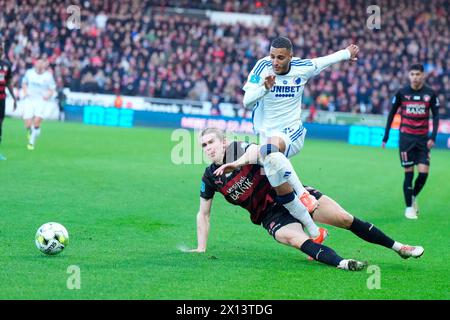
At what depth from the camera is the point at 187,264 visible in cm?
783

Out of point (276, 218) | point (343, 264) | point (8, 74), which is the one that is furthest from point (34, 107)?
point (343, 264)

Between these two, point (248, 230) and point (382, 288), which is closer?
point (382, 288)

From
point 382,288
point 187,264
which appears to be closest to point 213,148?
point 187,264

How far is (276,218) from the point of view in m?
8.21

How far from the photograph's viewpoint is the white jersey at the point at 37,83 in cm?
2028

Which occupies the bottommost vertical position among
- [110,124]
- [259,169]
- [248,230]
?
[110,124]

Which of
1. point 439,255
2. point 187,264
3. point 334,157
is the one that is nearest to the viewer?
point 187,264

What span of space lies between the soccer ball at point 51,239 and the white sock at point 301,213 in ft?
7.21

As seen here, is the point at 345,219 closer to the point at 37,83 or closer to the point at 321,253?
the point at 321,253

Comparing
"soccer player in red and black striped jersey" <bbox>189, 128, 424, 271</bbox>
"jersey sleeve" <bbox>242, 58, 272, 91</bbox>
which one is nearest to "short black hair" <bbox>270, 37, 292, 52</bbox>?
"jersey sleeve" <bbox>242, 58, 272, 91</bbox>

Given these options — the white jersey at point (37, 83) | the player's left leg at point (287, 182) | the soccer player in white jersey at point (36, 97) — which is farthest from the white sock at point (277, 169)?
the white jersey at point (37, 83)

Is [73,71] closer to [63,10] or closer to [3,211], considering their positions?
[63,10]

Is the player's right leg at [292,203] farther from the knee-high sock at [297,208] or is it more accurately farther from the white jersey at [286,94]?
the white jersey at [286,94]

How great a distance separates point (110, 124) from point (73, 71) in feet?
12.2
